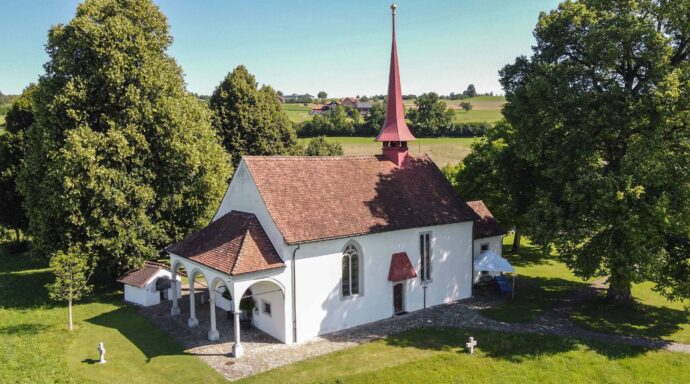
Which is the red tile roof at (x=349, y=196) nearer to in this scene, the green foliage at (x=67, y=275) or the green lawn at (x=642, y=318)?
the green lawn at (x=642, y=318)

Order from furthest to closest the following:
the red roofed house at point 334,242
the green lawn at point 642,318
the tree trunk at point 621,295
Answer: the tree trunk at point 621,295, the green lawn at point 642,318, the red roofed house at point 334,242

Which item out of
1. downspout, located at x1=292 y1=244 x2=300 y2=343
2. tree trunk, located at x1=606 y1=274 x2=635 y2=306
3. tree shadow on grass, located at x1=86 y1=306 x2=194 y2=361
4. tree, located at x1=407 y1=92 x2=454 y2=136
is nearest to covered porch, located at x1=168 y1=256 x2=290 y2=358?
downspout, located at x1=292 y1=244 x2=300 y2=343

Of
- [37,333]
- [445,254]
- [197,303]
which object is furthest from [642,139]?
[37,333]

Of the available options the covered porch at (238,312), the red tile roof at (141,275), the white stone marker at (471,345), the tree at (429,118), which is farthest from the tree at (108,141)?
the tree at (429,118)

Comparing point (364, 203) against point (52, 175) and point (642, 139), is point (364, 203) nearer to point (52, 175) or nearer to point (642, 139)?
point (642, 139)

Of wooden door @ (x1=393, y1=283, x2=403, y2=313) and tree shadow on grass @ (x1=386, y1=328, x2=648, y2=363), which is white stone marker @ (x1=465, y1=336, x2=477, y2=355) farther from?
wooden door @ (x1=393, y1=283, x2=403, y2=313)

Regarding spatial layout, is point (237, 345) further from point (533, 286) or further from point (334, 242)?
point (533, 286)
